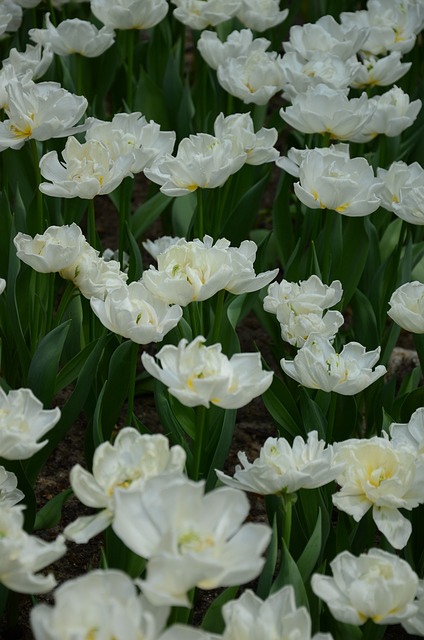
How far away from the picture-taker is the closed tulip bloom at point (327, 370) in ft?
5.64

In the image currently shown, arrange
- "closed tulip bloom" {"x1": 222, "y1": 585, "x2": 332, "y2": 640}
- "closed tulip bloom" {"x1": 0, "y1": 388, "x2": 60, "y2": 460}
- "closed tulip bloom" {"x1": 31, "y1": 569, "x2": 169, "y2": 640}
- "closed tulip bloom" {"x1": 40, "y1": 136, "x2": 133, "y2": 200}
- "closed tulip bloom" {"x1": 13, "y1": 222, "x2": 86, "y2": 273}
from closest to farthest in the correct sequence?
"closed tulip bloom" {"x1": 31, "y1": 569, "x2": 169, "y2": 640} → "closed tulip bloom" {"x1": 222, "y1": 585, "x2": 332, "y2": 640} → "closed tulip bloom" {"x1": 0, "y1": 388, "x2": 60, "y2": 460} → "closed tulip bloom" {"x1": 13, "y1": 222, "x2": 86, "y2": 273} → "closed tulip bloom" {"x1": 40, "y1": 136, "x2": 133, "y2": 200}

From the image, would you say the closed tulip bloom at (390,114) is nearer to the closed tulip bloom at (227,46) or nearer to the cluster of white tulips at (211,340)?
the cluster of white tulips at (211,340)

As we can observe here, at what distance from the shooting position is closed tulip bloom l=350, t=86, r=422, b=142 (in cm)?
251

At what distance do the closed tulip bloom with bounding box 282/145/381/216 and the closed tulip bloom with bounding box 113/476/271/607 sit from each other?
40.4 inches

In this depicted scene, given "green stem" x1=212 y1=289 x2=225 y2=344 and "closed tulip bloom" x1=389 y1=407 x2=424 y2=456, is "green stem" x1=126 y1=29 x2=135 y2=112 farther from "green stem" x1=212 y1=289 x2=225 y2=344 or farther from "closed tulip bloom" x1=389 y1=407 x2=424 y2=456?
"closed tulip bloom" x1=389 y1=407 x2=424 y2=456

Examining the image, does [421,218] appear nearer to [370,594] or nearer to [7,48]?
[370,594]

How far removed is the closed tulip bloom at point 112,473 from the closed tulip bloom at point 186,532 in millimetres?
95

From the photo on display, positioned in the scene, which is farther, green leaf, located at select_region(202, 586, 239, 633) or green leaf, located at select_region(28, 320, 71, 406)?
green leaf, located at select_region(28, 320, 71, 406)

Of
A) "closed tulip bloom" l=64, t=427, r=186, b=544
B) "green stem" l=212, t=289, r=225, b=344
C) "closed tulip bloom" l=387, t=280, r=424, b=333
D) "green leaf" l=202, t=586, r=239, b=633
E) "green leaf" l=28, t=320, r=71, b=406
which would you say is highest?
"closed tulip bloom" l=64, t=427, r=186, b=544

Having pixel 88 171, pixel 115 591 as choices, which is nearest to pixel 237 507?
pixel 115 591

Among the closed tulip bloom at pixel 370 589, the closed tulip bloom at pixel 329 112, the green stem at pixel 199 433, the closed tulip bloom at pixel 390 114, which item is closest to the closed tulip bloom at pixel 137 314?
the green stem at pixel 199 433

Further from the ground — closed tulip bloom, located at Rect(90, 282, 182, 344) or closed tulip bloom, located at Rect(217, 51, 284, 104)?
closed tulip bloom, located at Rect(90, 282, 182, 344)

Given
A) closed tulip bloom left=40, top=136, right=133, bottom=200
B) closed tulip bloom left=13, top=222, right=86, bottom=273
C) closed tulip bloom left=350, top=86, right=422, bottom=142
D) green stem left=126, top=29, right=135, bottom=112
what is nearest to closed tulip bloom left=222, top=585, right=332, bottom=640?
closed tulip bloom left=13, top=222, right=86, bottom=273

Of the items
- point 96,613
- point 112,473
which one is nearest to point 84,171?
point 112,473
